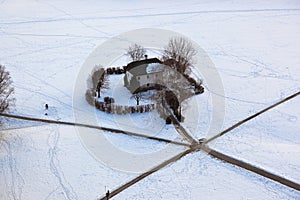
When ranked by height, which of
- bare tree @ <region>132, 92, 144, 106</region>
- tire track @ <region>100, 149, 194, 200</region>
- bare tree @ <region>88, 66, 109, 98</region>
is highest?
bare tree @ <region>88, 66, 109, 98</region>

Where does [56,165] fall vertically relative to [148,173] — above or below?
above

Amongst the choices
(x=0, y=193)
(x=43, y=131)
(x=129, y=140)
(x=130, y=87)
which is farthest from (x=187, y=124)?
(x=0, y=193)

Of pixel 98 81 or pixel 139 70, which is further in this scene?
pixel 98 81

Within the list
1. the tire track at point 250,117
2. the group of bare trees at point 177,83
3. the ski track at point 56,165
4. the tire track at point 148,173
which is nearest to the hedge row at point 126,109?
the group of bare trees at point 177,83

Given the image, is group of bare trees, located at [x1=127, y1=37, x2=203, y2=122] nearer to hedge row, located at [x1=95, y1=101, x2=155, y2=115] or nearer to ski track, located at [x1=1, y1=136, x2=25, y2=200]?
hedge row, located at [x1=95, y1=101, x2=155, y2=115]

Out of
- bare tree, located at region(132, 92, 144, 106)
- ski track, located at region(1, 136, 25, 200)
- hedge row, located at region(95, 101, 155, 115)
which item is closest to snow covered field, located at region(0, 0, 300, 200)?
ski track, located at region(1, 136, 25, 200)

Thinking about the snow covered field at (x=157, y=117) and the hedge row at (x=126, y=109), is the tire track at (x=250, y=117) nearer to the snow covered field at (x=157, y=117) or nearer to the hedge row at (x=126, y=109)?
the snow covered field at (x=157, y=117)

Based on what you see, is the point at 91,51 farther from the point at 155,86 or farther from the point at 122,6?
the point at 122,6

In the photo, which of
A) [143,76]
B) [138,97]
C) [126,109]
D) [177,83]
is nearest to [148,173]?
[126,109]

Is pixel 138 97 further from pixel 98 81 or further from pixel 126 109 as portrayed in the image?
pixel 98 81
